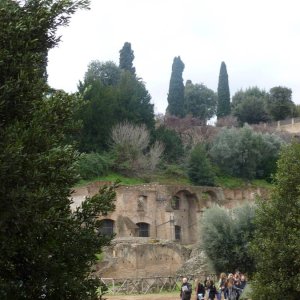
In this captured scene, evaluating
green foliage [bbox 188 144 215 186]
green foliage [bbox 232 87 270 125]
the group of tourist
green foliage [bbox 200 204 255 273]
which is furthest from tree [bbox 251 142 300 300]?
green foliage [bbox 232 87 270 125]

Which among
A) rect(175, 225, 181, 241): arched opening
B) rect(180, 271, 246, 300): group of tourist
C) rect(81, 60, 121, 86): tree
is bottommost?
rect(175, 225, 181, 241): arched opening

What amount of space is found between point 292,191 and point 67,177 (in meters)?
8.32

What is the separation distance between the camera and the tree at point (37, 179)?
568 centimetres

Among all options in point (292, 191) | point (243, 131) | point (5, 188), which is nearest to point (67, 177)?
point (5, 188)

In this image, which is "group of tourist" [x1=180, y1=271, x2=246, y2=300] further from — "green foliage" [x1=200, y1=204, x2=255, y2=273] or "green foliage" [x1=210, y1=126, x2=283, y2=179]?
"green foliage" [x1=210, y1=126, x2=283, y2=179]

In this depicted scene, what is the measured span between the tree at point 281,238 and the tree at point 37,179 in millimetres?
6878

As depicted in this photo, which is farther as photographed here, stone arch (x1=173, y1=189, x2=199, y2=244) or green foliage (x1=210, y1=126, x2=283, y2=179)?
green foliage (x1=210, y1=126, x2=283, y2=179)

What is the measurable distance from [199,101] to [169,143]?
21.2m

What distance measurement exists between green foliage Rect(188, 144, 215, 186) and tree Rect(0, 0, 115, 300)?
43593mm

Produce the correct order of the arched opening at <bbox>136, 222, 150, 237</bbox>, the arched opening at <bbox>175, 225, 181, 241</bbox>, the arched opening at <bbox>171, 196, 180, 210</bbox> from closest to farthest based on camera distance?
the arched opening at <bbox>136, 222, 150, 237</bbox>
the arched opening at <bbox>175, 225, 181, 241</bbox>
the arched opening at <bbox>171, 196, 180, 210</bbox>

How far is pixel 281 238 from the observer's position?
43.5 ft

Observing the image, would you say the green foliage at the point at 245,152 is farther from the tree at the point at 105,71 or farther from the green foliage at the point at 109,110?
the tree at the point at 105,71

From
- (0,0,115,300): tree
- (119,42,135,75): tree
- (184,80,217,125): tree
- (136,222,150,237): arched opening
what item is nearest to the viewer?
(0,0,115,300): tree

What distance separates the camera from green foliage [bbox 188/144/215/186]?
50594mm
